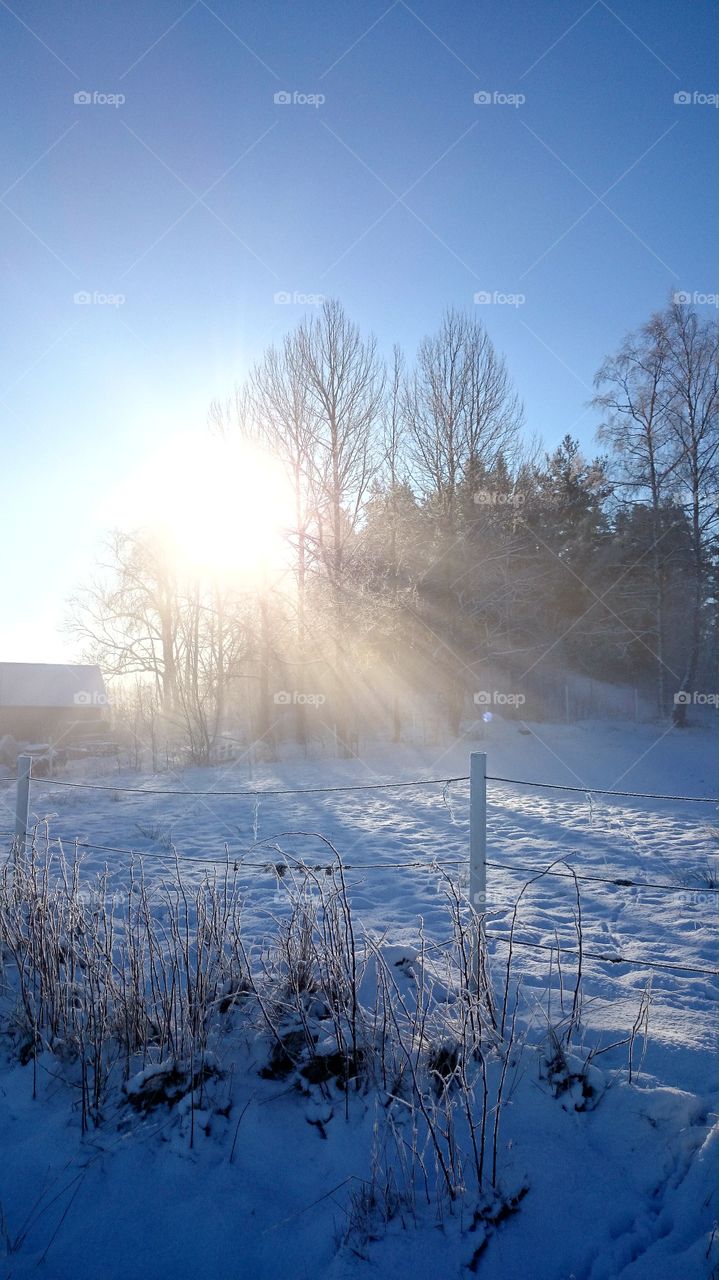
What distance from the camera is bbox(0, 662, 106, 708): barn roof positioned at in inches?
921

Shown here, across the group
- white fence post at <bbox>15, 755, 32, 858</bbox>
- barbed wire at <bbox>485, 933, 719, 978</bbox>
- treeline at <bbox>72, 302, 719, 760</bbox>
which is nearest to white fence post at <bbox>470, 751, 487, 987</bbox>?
barbed wire at <bbox>485, 933, 719, 978</bbox>

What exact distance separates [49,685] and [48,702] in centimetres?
96

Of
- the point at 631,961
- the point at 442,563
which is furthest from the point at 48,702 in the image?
the point at 631,961

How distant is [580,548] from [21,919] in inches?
931

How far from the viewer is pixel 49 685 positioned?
955 inches

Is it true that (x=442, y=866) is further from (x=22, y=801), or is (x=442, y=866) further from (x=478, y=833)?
(x=22, y=801)

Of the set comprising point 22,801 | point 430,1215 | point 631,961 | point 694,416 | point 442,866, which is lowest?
point 430,1215

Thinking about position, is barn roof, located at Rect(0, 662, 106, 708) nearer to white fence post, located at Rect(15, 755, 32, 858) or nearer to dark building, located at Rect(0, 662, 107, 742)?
dark building, located at Rect(0, 662, 107, 742)

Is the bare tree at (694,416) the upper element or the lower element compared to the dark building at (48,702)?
upper

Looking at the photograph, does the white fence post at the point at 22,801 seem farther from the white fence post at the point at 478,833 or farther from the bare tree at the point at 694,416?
the bare tree at the point at 694,416

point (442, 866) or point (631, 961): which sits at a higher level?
point (631, 961)

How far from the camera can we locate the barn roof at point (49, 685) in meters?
23.4

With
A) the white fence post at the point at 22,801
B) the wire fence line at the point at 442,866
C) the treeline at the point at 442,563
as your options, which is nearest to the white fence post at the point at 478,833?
the wire fence line at the point at 442,866

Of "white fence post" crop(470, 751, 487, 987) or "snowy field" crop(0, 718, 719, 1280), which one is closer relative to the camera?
"snowy field" crop(0, 718, 719, 1280)
